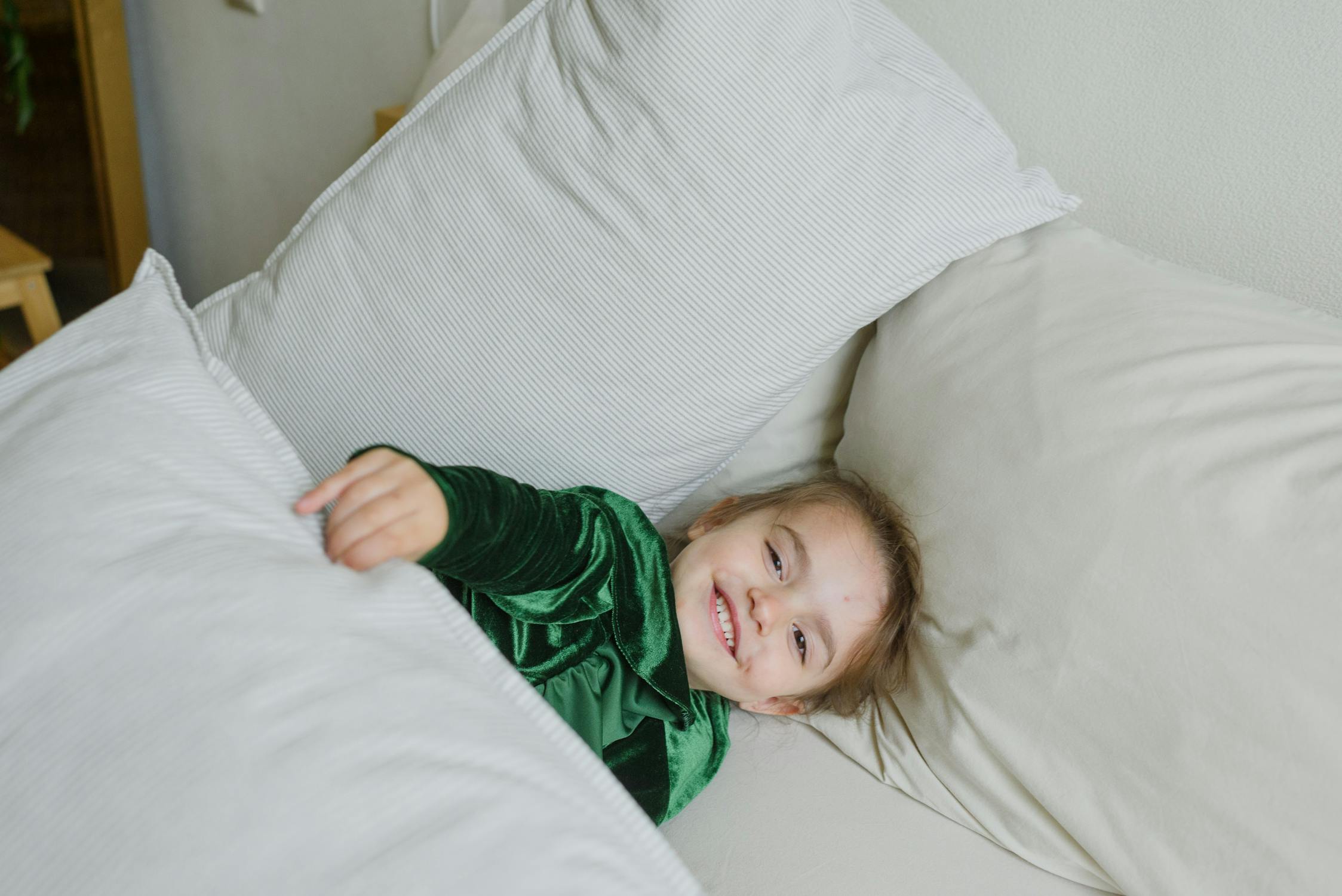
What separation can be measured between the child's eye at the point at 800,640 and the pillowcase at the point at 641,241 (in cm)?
19

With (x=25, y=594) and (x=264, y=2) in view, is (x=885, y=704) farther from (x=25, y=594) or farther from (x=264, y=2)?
(x=264, y=2)

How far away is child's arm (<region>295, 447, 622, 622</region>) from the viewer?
1.97 ft

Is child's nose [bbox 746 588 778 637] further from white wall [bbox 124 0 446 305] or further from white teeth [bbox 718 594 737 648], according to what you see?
white wall [bbox 124 0 446 305]

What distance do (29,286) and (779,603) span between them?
4.29ft

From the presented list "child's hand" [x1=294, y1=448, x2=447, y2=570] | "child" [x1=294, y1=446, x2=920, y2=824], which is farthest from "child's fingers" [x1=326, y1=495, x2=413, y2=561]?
"child" [x1=294, y1=446, x2=920, y2=824]

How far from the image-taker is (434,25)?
4.77 feet

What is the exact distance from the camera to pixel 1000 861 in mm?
729

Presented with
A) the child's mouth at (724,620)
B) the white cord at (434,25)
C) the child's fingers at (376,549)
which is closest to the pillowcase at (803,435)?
the child's mouth at (724,620)

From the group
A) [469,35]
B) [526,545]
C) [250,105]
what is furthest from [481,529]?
[250,105]

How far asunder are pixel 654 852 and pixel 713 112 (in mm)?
539

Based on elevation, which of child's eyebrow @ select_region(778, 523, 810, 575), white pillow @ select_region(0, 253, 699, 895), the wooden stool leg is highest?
white pillow @ select_region(0, 253, 699, 895)

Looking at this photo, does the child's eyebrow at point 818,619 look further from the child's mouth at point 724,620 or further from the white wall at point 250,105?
the white wall at point 250,105

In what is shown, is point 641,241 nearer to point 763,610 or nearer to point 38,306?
point 763,610

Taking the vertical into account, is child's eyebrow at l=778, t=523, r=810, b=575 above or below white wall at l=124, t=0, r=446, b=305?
below
